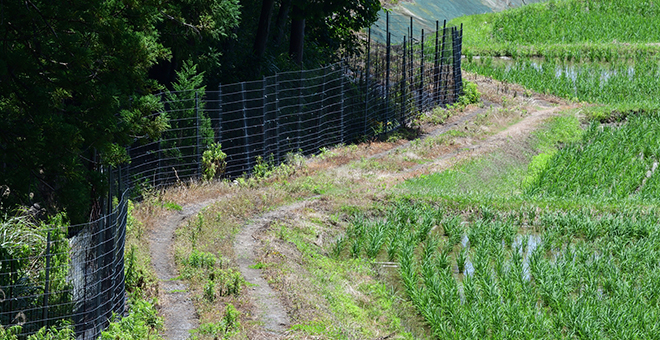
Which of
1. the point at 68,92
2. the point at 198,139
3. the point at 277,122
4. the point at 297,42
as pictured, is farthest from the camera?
the point at 297,42

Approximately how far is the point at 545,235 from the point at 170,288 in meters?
7.02

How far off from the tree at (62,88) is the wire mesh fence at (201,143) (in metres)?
0.47

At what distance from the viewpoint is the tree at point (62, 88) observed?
10.3 m

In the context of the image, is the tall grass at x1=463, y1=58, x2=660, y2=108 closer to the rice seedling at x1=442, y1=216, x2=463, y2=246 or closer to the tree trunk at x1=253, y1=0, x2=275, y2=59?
the tree trunk at x1=253, y1=0, x2=275, y2=59

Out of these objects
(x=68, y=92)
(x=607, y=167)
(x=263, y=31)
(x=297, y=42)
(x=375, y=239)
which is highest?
(x=263, y=31)

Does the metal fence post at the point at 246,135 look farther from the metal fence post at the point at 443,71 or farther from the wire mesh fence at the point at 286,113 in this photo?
the metal fence post at the point at 443,71

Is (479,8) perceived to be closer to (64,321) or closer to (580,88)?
(580,88)

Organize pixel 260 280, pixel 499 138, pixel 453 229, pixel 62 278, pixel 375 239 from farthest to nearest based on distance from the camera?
pixel 499 138, pixel 453 229, pixel 375 239, pixel 260 280, pixel 62 278

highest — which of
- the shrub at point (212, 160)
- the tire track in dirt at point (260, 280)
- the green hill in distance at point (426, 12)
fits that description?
the green hill in distance at point (426, 12)

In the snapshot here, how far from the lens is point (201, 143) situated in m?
17.5

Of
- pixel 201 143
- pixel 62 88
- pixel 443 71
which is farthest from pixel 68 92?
pixel 443 71

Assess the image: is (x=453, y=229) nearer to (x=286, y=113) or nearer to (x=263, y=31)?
(x=286, y=113)

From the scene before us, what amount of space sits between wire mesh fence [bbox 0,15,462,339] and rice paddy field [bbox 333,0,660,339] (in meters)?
3.46

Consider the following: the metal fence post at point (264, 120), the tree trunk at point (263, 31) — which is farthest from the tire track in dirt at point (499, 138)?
the tree trunk at point (263, 31)
